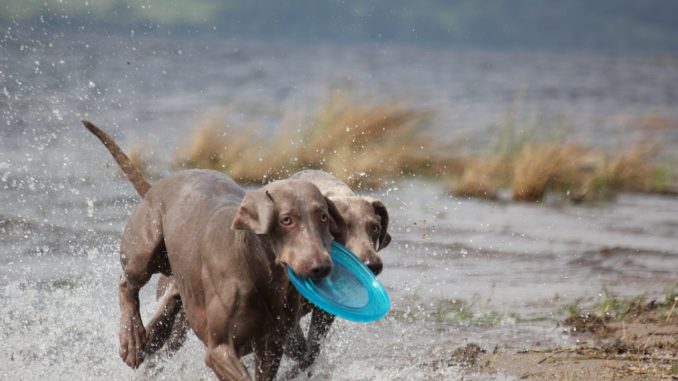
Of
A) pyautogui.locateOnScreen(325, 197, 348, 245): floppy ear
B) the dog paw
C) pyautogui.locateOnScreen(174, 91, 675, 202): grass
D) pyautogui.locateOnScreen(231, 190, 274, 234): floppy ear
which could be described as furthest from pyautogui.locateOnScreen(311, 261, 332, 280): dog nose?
pyautogui.locateOnScreen(174, 91, 675, 202): grass

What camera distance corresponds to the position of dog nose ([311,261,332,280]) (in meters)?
5.24

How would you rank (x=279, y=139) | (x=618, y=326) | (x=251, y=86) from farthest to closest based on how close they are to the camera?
(x=251, y=86) < (x=279, y=139) < (x=618, y=326)

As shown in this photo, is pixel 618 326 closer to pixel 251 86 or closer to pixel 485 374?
pixel 485 374

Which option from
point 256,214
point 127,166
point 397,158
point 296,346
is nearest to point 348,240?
point 296,346

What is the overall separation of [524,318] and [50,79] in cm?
2390

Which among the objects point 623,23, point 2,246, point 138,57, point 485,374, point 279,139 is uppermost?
point 485,374

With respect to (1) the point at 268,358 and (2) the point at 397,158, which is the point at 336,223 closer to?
(1) the point at 268,358

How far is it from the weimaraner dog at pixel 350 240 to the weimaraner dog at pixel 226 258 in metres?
0.61

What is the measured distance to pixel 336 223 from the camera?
5824 millimetres

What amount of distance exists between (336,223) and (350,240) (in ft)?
2.87

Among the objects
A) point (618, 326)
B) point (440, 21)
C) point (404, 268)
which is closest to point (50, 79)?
point (404, 268)

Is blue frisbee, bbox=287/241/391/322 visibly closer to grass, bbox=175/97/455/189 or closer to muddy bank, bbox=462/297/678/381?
muddy bank, bbox=462/297/678/381

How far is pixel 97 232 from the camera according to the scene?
37.0 feet

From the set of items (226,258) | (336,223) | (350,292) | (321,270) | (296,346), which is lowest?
(296,346)
